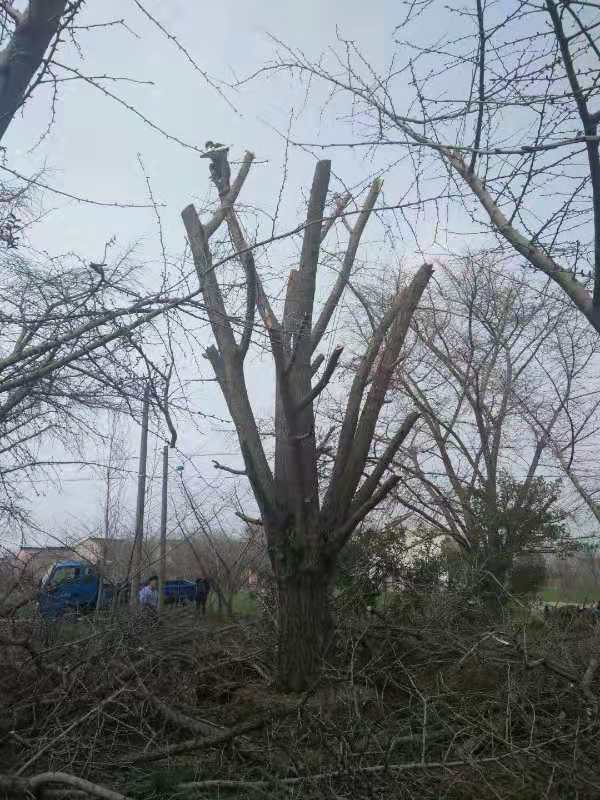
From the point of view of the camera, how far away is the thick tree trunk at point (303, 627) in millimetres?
5867

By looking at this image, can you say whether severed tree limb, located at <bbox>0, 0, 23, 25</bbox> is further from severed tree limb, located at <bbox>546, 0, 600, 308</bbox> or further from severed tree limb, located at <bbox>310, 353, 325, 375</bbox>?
severed tree limb, located at <bbox>310, 353, 325, 375</bbox>

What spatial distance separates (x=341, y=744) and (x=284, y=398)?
302 centimetres

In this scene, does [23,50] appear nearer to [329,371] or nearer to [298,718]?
[329,371]

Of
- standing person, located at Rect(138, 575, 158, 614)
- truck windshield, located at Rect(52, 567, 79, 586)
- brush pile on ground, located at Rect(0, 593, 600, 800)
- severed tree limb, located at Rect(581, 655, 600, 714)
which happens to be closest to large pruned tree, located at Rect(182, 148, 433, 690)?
brush pile on ground, located at Rect(0, 593, 600, 800)

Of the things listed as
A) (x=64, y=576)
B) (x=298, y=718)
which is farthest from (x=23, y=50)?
(x=64, y=576)

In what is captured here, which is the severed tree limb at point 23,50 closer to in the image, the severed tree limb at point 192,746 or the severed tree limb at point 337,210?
the severed tree limb at point 337,210

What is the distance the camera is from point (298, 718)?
4.43 m

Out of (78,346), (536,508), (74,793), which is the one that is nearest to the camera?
(74,793)

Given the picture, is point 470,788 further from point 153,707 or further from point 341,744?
point 153,707

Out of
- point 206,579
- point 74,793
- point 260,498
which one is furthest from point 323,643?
point 206,579

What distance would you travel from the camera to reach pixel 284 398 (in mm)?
6176

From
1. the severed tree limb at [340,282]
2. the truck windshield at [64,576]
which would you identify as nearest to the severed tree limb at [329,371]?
the severed tree limb at [340,282]

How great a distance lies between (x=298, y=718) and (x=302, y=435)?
238 cm

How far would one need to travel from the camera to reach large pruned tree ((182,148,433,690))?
5.93 metres
